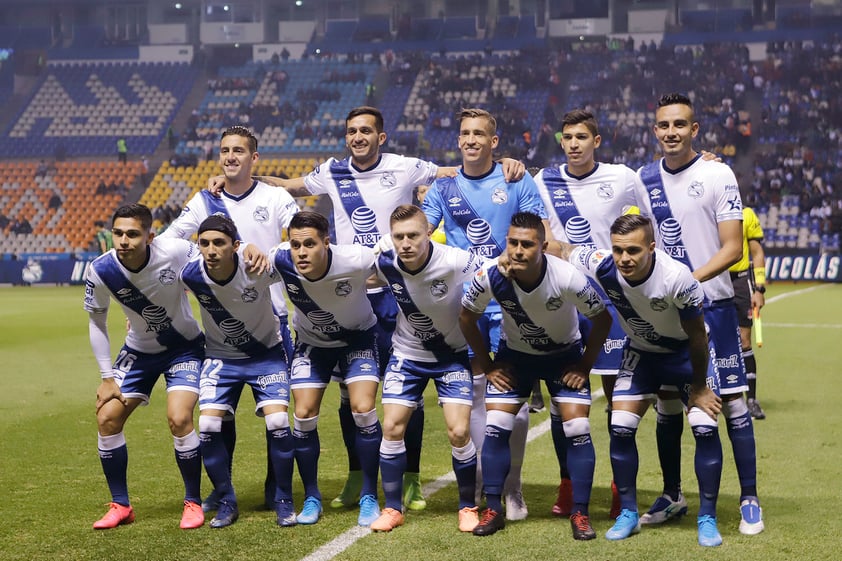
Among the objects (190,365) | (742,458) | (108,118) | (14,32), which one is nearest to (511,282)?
(742,458)

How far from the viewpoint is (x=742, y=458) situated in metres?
5.95

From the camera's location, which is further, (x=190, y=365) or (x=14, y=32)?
(x=14, y=32)

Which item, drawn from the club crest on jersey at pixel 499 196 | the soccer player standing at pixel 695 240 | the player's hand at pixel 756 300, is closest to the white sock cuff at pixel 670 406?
the soccer player standing at pixel 695 240

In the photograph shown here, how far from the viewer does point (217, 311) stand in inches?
249

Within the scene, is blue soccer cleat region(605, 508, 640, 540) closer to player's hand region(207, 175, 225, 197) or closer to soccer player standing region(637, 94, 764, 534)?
soccer player standing region(637, 94, 764, 534)

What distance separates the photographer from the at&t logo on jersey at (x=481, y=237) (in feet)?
21.8

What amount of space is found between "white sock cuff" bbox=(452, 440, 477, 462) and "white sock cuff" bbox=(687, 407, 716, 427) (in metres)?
1.22

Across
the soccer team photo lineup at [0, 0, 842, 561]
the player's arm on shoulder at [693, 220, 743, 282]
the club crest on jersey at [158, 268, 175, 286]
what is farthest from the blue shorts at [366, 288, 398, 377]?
the player's arm on shoulder at [693, 220, 743, 282]

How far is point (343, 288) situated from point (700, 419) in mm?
2128

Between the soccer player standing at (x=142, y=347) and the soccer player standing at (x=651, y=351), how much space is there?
7.66 feet

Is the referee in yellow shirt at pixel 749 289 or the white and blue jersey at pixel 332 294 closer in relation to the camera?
the white and blue jersey at pixel 332 294

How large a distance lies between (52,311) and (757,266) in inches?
639

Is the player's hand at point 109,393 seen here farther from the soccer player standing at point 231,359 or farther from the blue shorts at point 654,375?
the blue shorts at point 654,375

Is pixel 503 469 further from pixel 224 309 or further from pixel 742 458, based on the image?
pixel 224 309
